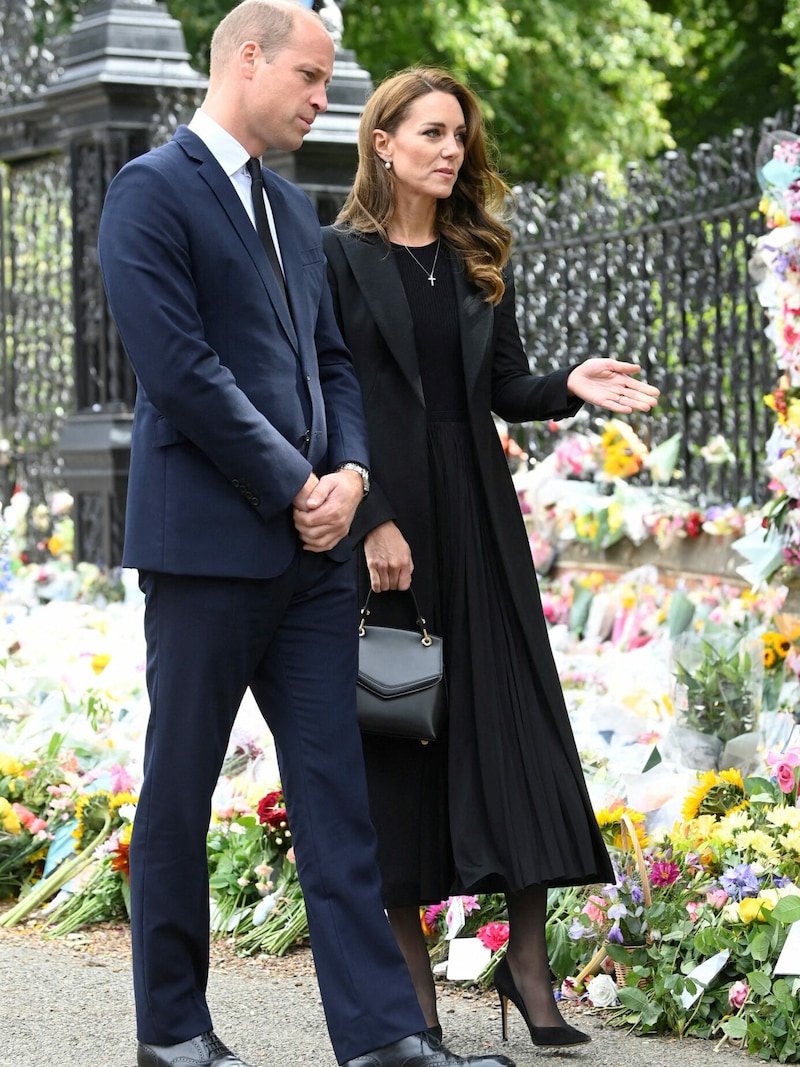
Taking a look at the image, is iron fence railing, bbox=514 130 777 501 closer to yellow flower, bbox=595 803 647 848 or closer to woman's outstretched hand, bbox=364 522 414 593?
yellow flower, bbox=595 803 647 848

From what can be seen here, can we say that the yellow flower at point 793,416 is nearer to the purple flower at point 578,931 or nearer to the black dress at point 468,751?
the black dress at point 468,751

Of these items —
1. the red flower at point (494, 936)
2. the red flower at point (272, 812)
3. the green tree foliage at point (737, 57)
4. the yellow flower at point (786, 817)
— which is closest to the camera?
the yellow flower at point (786, 817)

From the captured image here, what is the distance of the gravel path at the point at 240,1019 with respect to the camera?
133 inches

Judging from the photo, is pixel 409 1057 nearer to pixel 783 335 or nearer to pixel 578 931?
pixel 578 931

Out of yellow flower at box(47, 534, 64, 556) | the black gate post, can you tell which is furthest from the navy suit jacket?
yellow flower at box(47, 534, 64, 556)

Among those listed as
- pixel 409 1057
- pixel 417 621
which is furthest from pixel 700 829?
pixel 409 1057

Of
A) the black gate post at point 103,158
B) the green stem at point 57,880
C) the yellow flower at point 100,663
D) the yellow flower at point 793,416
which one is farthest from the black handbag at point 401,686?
the black gate post at point 103,158

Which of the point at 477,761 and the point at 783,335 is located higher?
the point at 783,335

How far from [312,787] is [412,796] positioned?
46cm

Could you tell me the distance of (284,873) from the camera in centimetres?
435

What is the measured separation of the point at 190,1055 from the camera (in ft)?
9.90

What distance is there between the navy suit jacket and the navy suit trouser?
0.09 m

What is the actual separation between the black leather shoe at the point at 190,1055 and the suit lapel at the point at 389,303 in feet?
4.24

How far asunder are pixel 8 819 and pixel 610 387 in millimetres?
2275
